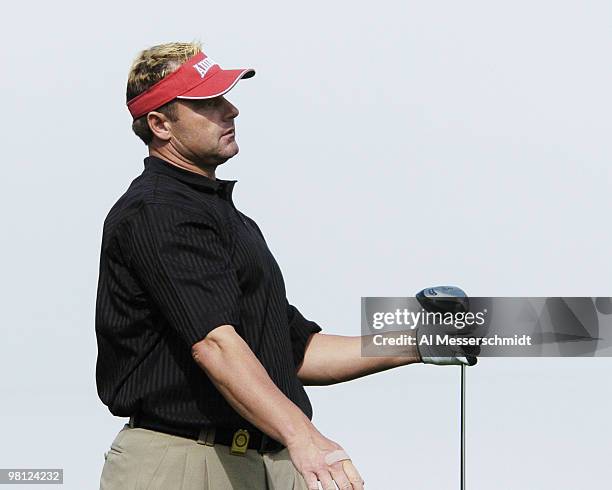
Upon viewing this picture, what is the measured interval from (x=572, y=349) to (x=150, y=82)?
1709 millimetres

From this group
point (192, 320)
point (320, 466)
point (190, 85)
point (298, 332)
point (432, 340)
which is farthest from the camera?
point (432, 340)

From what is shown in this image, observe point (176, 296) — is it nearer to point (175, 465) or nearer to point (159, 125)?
point (175, 465)

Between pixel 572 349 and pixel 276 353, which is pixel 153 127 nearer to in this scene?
pixel 276 353

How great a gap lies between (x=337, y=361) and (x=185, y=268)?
878 millimetres

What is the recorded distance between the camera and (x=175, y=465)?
9.52 ft

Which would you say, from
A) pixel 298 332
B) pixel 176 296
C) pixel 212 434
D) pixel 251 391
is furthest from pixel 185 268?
pixel 298 332

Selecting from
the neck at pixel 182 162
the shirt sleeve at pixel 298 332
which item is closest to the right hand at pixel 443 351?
the shirt sleeve at pixel 298 332

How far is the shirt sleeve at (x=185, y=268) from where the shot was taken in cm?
266

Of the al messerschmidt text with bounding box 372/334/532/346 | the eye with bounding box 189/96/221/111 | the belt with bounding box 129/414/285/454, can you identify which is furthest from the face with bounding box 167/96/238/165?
the al messerschmidt text with bounding box 372/334/532/346

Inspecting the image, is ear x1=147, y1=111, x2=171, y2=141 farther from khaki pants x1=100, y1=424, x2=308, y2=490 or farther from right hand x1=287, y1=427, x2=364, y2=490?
right hand x1=287, y1=427, x2=364, y2=490

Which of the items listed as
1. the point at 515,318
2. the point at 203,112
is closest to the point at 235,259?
the point at 203,112

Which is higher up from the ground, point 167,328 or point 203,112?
point 203,112

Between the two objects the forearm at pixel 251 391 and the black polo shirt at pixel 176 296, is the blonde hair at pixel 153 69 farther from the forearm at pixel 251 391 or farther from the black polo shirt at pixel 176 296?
the forearm at pixel 251 391

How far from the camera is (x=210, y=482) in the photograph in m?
2.93
